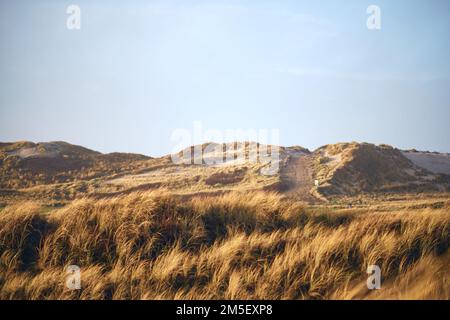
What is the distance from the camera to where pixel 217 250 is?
7.52 metres

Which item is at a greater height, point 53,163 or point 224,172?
point 53,163

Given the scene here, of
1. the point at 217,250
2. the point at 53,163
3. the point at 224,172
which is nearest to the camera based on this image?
the point at 217,250

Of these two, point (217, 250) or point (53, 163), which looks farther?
point (53, 163)

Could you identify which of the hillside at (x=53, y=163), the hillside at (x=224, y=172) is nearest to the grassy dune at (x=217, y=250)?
the hillside at (x=224, y=172)

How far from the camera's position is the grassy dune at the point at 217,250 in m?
6.66

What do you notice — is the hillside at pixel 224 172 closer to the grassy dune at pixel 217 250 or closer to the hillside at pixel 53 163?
the hillside at pixel 53 163

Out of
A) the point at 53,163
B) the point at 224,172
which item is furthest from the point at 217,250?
the point at 53,163

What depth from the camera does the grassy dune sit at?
262 inches

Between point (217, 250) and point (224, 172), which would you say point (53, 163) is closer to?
point (224, 172)

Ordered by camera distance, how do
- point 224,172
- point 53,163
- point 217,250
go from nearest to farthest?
point 217,250, point 224,172, point 53,163

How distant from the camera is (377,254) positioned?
24.4 ft
